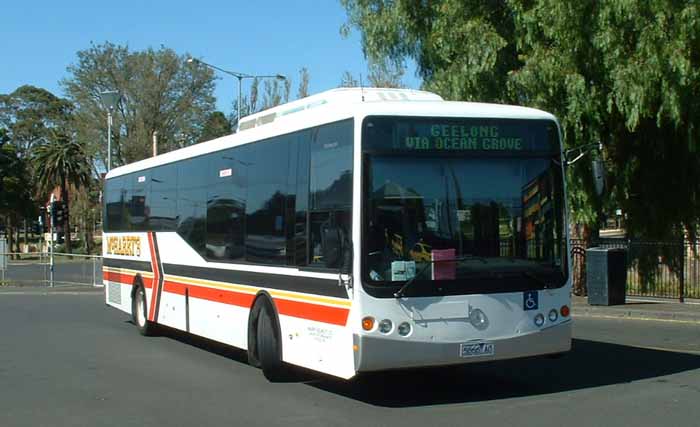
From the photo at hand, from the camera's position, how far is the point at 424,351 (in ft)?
30.6

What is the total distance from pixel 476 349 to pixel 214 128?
182 feet

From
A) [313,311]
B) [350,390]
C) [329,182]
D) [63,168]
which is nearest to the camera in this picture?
[329,182]

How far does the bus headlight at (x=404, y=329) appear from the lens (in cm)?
923

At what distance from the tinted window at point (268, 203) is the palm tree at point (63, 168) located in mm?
65497

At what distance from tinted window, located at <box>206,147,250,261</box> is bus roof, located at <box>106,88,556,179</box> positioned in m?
0.24

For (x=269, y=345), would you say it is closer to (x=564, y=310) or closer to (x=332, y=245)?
(x=332, y=245)

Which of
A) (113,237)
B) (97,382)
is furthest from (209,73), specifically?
(97,382)

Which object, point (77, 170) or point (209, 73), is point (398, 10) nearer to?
point (209, 73)

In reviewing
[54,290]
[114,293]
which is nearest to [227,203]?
[114,293]

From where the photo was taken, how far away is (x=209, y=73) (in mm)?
62906

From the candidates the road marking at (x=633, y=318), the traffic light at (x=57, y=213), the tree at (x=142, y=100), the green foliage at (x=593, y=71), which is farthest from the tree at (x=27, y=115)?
the road marking at (x=633, y=318)

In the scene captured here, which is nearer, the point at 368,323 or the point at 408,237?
the point at 368,323

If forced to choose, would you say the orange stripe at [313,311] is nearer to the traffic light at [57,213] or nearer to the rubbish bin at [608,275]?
the rubbish bin at [608,275]

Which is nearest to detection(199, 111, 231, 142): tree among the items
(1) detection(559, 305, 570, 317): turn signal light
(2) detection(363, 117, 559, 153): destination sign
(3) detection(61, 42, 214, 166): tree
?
(3) detection(61, 42, 214, 166): tree
